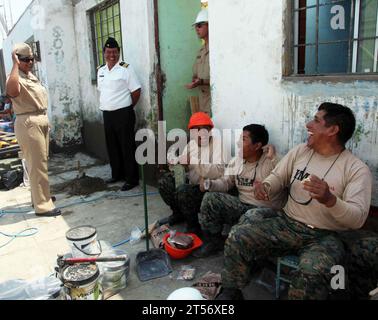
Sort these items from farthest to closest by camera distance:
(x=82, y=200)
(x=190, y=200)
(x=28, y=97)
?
1. (x=82, y=200)
2. (x=28, y=97)
3. (x=190, y=200)

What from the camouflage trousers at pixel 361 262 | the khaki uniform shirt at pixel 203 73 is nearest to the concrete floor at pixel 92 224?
the camouflage trousers at pixel 361 262

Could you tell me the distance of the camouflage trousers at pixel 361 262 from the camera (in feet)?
7.61

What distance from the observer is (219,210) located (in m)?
3.16

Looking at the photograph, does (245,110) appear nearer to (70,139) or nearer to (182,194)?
(182,194)

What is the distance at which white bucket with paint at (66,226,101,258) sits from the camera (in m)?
2.92

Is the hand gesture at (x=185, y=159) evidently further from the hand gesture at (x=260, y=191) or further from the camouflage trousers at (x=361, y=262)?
the camouflage trousers at (x=361, y=262)

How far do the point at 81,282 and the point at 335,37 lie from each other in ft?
9.36

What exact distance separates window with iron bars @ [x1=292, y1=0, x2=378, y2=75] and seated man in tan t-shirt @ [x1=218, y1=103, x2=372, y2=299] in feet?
1.99

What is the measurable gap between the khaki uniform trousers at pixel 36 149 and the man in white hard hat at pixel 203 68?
197 centimetres

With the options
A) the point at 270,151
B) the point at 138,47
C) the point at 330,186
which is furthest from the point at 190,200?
the point at 138,47

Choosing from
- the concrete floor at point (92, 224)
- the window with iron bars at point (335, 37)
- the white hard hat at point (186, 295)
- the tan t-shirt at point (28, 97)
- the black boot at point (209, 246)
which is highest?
the window with iron bars at point (335, 37)

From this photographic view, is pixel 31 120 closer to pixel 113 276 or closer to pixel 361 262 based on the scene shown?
pixel 113 276
